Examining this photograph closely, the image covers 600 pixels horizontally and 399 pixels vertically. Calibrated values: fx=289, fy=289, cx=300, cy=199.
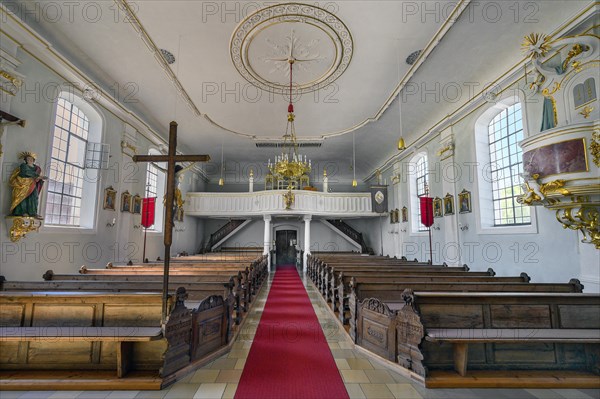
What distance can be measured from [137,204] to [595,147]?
10507mm

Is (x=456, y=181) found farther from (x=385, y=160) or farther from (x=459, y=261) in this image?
(x=385, y=160)

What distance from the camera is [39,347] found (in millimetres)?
3025

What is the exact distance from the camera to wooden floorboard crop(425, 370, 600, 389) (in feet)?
9.31

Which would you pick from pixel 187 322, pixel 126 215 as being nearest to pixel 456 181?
pixel 187 322

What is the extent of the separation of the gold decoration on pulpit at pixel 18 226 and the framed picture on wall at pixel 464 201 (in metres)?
9.52

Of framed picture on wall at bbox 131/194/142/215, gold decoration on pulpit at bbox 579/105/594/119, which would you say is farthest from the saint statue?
gold decoration on pulpit at bbox 579/105/594/119

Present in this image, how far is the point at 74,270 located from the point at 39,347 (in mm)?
4223

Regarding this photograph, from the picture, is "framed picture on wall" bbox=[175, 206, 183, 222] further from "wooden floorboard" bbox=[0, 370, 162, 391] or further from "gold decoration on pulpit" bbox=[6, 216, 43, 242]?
"wooden floorboard" bbox=[0, 370, 162, 391]

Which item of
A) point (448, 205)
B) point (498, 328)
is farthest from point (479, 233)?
point (498, 328)

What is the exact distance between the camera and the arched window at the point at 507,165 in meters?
6.44

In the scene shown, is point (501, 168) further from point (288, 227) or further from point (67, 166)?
point (288, 227)

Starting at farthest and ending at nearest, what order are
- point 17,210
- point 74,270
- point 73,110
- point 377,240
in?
point 377,240 → point 73,110 → point 74,270 → point 17,210

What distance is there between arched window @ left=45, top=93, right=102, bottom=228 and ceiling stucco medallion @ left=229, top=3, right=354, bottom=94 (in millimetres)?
4119

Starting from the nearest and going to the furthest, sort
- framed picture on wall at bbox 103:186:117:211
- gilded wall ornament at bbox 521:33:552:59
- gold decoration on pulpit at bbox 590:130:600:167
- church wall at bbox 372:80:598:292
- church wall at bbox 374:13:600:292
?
gold decoration on pulpit at bbox 590:130:600:167 → gilded wall ornament at bbox 521:33:552:59 → church wall at bbox 374:13:600:292 → church wall at bbox 372:80:598:292 → framed picture on wall at bbox 103:186:117:211
